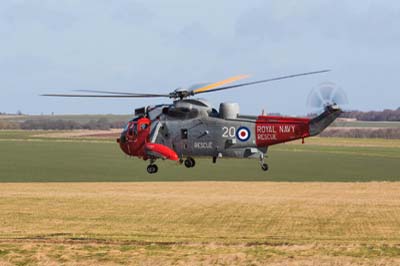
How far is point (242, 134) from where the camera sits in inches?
1468

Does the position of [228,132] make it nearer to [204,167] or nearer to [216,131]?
[216,131]

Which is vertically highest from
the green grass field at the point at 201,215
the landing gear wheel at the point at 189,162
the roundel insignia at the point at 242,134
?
the roundel insignia at the point at 242,134

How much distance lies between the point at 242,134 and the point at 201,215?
139ft

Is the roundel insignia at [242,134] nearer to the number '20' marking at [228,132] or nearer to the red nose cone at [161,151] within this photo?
the number '20' marking at [228,132]

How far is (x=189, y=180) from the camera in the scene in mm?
130000

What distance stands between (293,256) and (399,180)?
263 feet

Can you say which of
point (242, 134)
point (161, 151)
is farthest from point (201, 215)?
point (161, 151)

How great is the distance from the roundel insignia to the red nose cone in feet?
10.1

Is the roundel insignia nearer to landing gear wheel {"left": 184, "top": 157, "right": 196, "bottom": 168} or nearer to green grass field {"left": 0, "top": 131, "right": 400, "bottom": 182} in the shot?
landing gear wheel {"left": 184, "top": 157, "right": 196, "bottom": 168}

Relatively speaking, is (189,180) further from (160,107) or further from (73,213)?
(160,107)

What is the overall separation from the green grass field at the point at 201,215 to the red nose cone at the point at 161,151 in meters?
0.88

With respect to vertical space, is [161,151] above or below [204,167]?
below

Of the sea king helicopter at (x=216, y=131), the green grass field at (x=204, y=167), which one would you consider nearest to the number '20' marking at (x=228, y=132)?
the sea king helicopter at (x=216, y=131)

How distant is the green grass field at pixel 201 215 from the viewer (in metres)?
53.9
